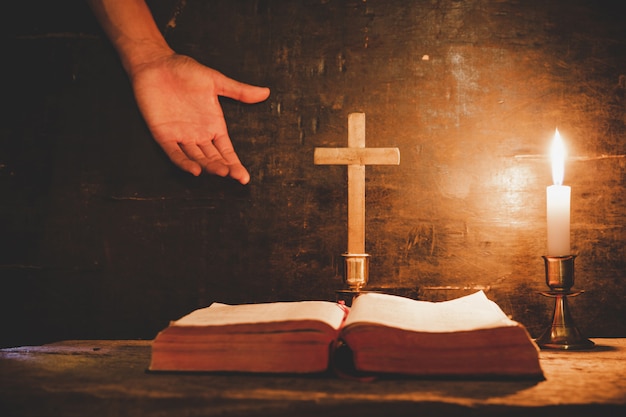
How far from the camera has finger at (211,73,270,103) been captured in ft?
7.35

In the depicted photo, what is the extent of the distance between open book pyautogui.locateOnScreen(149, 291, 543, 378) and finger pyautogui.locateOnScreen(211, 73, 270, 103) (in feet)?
3.22

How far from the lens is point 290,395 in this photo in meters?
1.32

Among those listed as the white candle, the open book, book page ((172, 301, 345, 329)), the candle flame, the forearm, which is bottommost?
the open book

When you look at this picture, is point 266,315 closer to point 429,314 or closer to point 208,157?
point 429,314

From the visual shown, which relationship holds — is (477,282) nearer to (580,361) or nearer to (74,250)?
(580,361)

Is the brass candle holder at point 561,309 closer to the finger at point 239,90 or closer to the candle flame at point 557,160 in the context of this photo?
the candle flame at point 557,160

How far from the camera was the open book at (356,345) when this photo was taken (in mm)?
1422

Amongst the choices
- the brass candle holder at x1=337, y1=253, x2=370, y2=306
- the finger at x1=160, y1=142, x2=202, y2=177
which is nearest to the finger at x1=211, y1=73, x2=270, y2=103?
the finger at x1=160, y1=142, x2=202, y2=177

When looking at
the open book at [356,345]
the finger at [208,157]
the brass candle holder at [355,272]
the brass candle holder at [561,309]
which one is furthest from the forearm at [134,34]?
the brass candle holder at [561,309]

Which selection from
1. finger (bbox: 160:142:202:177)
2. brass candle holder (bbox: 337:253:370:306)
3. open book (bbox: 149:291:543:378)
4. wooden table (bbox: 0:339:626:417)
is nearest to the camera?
wooden table (bbox: 0:339:626:417)

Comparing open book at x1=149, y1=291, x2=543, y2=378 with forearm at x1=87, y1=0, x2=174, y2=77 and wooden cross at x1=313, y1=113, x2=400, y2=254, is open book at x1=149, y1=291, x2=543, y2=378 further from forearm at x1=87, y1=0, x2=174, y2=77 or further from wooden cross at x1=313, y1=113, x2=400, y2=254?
forearm at x1=87, y1=0, x2=174, y2=77

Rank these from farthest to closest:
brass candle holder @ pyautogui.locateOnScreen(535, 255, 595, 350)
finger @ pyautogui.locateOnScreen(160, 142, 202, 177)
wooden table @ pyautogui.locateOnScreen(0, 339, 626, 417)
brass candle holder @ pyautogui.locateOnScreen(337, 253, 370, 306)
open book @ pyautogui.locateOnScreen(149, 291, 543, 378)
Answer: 1. finger @ pyautogui.locateOnScreen(160, 142, 202, 177)
2. brass candle holder @ pyautogui.locateOnScreen(337, 253, 370, 306)
3. brass candle holder @ pyautogui.locateOnScreen(535, 255, 595, 350)
4. open book @ pyautogui.locateOnScreen(149, 291, 543, 378)
5. wooden table @ pyautogui.locateOnScreen(0, 339, 626, 417)

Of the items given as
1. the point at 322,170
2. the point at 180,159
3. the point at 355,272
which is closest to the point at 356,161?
the point at 322,170

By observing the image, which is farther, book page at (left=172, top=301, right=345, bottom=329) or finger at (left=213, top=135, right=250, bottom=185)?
finger at (left=213, top=135, right=250, bottom=185)
